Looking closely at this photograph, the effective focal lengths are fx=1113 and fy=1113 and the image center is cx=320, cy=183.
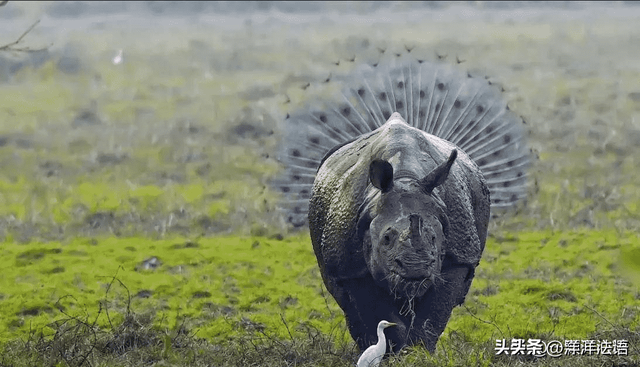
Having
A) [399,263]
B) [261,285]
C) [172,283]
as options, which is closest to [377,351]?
[399,263]

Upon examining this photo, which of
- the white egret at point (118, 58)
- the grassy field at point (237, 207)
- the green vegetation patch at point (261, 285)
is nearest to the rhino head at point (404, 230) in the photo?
the grassy field at point (237, 207)

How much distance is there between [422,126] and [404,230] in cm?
299

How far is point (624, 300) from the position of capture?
10.1 meters

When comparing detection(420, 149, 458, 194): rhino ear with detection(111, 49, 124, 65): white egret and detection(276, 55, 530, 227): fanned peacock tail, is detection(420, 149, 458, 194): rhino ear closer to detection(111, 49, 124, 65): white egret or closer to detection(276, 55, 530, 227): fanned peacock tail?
detection(276, 55, 530, 227): fanned peacock tail

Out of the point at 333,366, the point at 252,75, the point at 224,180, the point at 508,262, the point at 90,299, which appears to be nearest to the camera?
the point at 333,366

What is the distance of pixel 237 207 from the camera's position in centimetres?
1447

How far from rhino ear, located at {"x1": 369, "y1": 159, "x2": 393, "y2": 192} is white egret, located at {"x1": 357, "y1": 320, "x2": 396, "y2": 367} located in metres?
0.83

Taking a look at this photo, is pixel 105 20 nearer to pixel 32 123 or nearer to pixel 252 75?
pixel 252 75

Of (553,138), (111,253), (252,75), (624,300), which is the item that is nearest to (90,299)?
(111,253)

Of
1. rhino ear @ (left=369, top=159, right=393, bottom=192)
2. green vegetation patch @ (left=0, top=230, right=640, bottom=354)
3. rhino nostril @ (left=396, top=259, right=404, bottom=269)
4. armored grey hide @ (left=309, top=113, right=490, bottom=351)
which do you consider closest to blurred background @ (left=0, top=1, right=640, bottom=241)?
green vegetation patch @ (left=0, top=230, right=640, bottom=354)

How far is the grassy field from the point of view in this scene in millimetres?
8711

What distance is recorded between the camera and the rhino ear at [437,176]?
6207 mm

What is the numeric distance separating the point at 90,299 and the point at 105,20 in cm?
2006

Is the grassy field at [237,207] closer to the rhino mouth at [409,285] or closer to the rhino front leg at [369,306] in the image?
the rhino front leg at [369,306]
